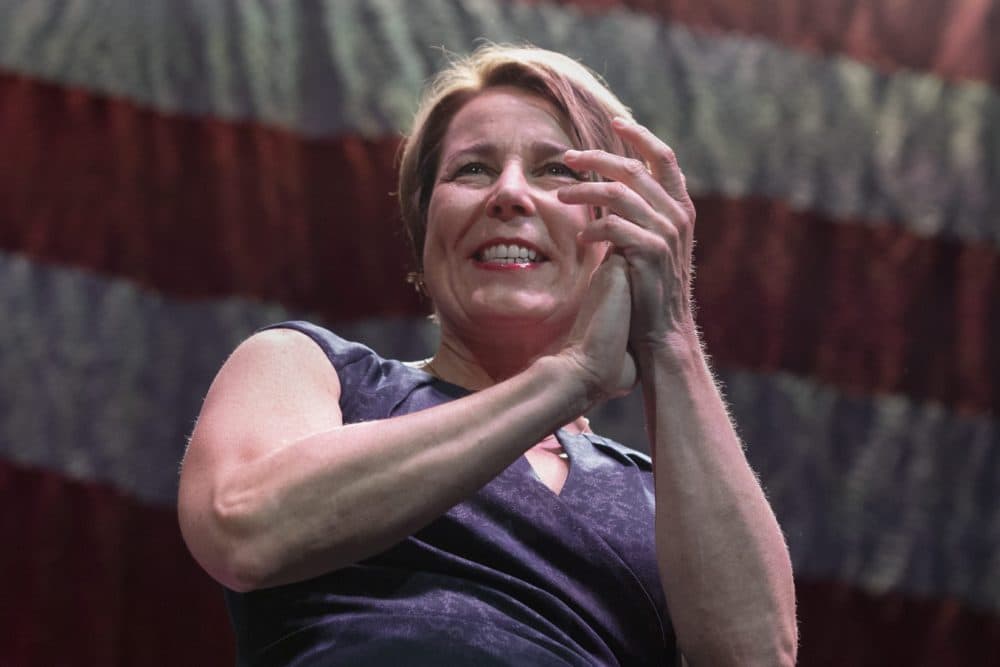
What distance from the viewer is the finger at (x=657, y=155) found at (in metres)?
1.17

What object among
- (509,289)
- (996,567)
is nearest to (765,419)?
(996,567)

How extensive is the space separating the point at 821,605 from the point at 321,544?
1099 millimetres

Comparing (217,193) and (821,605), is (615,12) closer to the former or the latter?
(217,193)

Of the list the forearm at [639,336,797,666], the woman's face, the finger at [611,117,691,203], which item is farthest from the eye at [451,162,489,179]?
the forearm at [639,336,797,666]

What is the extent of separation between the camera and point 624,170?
45.3 inches

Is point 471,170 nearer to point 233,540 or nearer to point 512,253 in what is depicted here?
point 512,253

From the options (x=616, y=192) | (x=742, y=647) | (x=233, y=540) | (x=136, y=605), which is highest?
(x=616, y=192)

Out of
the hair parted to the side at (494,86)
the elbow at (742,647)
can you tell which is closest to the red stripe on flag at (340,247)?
the hair parted to the side at (494,86)

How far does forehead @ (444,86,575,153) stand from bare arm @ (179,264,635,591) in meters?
0.36

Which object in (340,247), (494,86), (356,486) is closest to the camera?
(356,486)

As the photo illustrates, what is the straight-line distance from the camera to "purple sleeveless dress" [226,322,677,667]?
1031 millimetres

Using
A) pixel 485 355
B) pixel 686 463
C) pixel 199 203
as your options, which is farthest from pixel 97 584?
pixel 686 463

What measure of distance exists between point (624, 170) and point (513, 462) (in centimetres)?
31

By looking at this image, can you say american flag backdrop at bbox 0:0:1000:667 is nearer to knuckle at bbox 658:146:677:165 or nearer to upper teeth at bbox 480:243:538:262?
upper teeth at bbox 480:243:538:262
